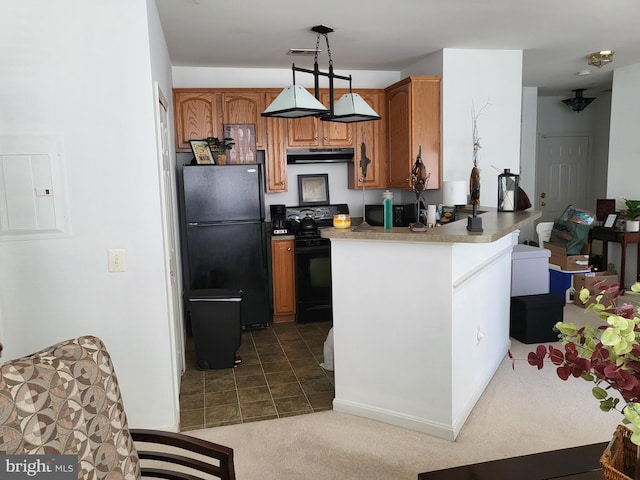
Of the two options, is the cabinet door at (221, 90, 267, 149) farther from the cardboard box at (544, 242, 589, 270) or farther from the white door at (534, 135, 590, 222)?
the white door at (534, 135, 590, 222)

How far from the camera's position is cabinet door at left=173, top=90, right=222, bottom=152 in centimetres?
517

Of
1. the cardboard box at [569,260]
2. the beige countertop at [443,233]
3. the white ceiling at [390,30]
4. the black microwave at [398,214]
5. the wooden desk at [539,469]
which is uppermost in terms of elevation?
the white ceiling at [390,30]

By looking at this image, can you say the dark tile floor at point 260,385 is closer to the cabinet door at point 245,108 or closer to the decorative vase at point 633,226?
the cabinet door at point 245,108

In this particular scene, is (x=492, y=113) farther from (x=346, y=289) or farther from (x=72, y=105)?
(x=72, y=105)

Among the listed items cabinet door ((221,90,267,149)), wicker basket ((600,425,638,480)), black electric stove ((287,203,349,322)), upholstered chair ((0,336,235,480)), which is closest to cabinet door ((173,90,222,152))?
cabinet door ((221,90,267,149))

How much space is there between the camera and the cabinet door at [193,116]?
517 cm

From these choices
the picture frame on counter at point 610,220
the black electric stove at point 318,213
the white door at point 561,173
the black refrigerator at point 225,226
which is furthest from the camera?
the white door at point 561,173

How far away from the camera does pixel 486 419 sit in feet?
10.0

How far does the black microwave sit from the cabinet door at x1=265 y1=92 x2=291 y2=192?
1.03 m

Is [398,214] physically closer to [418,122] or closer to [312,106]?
[418,122]

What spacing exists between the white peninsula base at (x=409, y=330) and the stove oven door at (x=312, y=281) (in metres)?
2.06

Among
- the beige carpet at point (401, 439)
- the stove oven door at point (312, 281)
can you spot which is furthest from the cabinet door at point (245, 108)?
the beige carpet at point (401, 439)

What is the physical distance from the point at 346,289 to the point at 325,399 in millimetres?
843

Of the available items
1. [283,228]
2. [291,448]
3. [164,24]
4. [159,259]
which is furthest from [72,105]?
[283,228]
